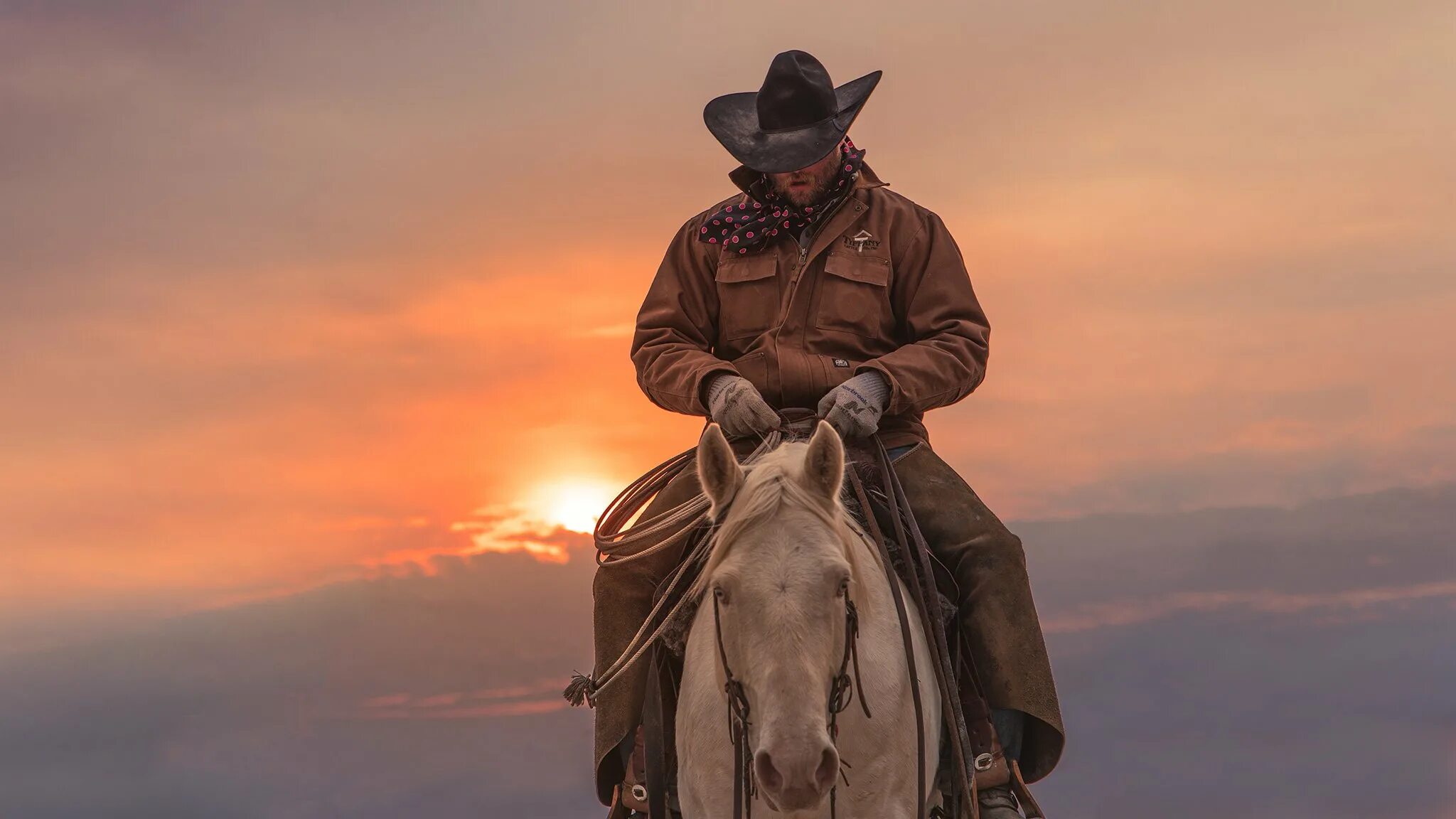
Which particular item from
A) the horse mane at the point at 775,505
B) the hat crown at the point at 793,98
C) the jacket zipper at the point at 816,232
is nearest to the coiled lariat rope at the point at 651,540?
the horse mane at the point at 775,505

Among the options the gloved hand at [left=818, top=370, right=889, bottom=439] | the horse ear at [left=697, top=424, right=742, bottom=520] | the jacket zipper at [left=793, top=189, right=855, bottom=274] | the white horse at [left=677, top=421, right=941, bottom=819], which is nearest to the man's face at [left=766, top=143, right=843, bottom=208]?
the jacket zipper at [left=793, top=189, right=855, bottom=274]

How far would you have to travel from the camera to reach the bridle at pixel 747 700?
579cm

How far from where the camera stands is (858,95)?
9.01 meters

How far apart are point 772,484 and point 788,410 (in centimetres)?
184

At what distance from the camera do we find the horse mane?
237 inches

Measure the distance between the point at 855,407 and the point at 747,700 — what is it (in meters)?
2.21

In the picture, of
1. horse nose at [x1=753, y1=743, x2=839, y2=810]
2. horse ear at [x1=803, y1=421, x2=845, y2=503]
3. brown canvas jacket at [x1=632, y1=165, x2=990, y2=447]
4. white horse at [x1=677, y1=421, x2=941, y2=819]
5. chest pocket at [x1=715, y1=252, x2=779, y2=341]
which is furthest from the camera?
chest pocket at [x1=715, y1=252, x2=779, y2=341]

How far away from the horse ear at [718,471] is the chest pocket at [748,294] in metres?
2.35

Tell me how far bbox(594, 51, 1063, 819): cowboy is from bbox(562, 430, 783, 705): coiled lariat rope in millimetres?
110

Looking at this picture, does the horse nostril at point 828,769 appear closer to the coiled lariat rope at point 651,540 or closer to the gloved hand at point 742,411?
the coiled lariat rope at point 651,540

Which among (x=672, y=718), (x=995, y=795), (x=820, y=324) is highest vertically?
(x=820, y=324)

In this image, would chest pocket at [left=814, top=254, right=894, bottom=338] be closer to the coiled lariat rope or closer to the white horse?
the coiled lariat rope

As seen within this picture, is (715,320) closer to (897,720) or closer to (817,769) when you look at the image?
(897,720)

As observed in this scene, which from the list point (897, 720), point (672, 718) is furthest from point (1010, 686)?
point (672, 718)
